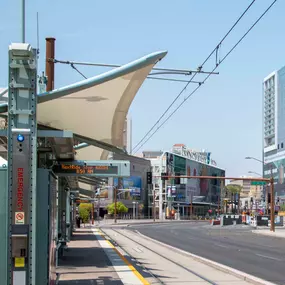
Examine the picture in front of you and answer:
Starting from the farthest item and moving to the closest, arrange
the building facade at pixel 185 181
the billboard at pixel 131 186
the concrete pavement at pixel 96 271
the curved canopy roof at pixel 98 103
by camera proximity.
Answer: the building facade at pixel 185 181, the billboard at pixel 131 186, the concrete pavement at pixel 96 271, the curved canopy roof at pixel 98 103

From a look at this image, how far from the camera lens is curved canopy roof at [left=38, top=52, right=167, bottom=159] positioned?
1003 cm

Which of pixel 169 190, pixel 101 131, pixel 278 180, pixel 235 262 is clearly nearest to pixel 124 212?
pixel 169 190

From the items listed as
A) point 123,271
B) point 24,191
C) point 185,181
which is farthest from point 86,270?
point 185,181

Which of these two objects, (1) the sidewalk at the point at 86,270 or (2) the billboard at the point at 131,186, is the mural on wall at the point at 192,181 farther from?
(1) the sidewalk at the point at 86,270

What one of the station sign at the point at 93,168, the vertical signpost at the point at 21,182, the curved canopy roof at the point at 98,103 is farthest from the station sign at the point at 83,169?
the vertical signpost at the point at 21,182

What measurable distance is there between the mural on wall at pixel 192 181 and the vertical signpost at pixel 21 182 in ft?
451

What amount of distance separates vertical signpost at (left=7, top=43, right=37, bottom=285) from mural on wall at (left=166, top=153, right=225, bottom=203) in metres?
137

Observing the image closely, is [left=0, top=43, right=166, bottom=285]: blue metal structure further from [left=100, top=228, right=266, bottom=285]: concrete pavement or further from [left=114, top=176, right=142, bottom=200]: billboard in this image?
[left=114, top=176, right=142, bottom=200]: billboard

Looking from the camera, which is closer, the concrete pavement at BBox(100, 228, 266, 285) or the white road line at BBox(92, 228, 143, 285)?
the white road line at BBox(92, 228, 143, 285)

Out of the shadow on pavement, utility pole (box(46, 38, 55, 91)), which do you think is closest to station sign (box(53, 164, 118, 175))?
the shadow on pavement

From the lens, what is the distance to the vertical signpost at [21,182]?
7.36m

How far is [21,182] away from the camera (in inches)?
291

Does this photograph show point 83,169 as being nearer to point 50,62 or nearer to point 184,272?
point 184,272

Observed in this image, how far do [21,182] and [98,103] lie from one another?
4.60 m
